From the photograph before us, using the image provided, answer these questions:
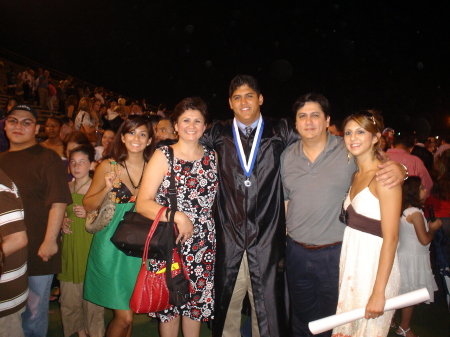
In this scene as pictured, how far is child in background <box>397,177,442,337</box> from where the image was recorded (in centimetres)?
368

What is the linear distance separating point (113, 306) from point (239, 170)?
154cm

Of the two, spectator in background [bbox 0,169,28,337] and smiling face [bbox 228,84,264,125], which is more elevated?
smiling face [bbox 228,84,264,125]

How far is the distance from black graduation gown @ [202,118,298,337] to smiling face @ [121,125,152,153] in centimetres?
77

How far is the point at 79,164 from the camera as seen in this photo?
3.45 metres

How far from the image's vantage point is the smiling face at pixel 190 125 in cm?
265

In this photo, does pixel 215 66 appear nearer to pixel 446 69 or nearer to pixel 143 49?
pixel 143 49

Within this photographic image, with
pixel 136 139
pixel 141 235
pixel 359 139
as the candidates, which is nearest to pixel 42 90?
pixel 136 139

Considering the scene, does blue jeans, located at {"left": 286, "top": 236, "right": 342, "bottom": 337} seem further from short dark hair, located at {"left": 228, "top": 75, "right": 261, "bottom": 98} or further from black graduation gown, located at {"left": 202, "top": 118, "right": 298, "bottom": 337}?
short dark hair, located at {"left": 228, "top": 75, "right": 261, "bottom": 98}

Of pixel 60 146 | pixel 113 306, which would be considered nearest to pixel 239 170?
pixel 113 306

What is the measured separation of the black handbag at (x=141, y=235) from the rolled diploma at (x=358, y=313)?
1.10 metres

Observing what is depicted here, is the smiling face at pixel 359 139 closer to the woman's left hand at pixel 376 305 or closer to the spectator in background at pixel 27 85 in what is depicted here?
the woman's left hand at pixel 376 305

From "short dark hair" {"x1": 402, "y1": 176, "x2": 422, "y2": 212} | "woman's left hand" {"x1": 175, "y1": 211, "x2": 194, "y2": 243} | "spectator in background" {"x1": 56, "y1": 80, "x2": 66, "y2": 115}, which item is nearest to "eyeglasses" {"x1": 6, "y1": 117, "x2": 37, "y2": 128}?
"woman's left hand" {"x1": 175, "y1": 211, "x2": 194, "y2": 243}

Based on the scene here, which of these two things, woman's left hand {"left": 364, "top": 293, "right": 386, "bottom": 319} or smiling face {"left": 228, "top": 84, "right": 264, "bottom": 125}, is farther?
smiling face {"left": 228, "top": 84, "right": 264, "bottom": 125}

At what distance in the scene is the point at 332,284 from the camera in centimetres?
263
